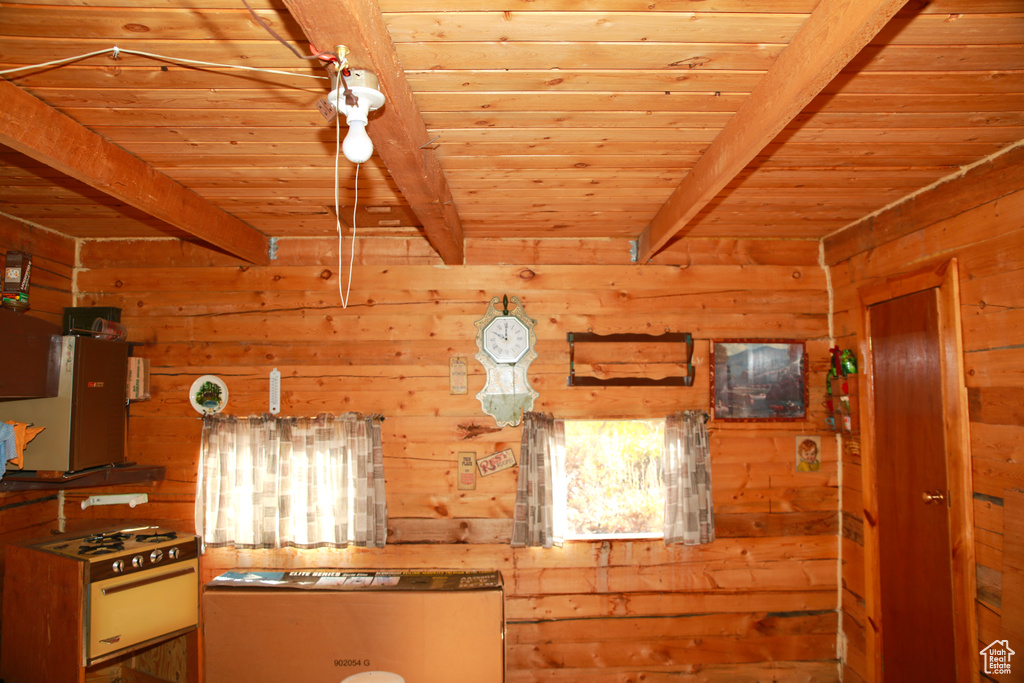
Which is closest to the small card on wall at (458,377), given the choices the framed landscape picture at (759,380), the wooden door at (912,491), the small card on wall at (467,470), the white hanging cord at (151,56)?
the small card on wall at (467,470)

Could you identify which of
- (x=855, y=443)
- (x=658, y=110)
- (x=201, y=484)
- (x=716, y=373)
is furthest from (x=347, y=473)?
(x=855, y=443)

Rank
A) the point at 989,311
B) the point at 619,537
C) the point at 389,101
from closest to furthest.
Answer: the point at 389,101
the point at 989,311
the point at 619,537

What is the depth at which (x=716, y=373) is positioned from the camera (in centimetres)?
350

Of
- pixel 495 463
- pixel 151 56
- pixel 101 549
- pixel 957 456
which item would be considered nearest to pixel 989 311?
pixel 957 456

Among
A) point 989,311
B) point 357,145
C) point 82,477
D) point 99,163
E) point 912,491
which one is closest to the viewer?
point 357,145

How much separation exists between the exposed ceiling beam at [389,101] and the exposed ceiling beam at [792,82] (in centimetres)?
107

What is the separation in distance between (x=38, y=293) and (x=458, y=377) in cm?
246

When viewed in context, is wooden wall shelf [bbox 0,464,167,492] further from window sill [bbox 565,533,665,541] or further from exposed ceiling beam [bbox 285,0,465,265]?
window sill [bbox 565,533,665,541]

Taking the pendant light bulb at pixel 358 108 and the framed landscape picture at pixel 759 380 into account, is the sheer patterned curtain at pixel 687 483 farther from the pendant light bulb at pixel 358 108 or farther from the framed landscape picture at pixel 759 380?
the pendant light bulb at pixel 358 108

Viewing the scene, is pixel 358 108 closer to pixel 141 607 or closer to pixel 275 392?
pixel 275 392

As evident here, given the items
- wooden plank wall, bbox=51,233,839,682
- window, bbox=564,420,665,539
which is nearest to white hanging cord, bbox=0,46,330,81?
wooden plank wall, bbox=51,233,839,682

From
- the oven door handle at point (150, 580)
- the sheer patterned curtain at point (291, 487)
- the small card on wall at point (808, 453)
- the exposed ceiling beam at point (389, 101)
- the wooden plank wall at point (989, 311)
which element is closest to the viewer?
the exposed ceiling beam at point (389, 101)

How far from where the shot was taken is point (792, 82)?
154 centimetres

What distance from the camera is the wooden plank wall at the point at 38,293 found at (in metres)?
3.09
